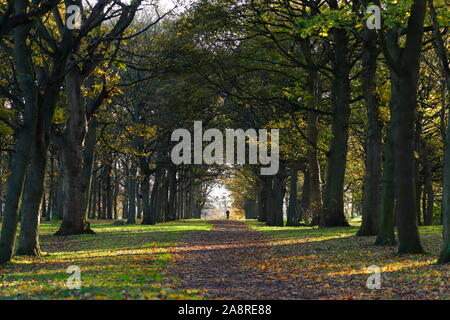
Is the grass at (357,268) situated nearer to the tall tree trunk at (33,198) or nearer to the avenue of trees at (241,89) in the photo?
the avenue of trees at (241,89)

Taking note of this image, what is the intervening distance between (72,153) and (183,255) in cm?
997

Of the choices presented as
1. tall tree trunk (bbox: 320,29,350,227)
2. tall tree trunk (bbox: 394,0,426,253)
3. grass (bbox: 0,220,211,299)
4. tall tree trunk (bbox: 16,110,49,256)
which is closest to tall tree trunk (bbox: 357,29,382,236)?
tall tree trunk (bbox: 320,29,350,227)

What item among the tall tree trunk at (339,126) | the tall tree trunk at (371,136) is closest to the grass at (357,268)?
the tall tree trunk at (371,136)

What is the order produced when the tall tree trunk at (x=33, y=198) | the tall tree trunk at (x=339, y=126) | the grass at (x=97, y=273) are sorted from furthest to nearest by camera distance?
the tall tree trunk at (x=339, y=126)
the tall tree trunk at (x=33, y=198)
the grass at (x=97, y=273)

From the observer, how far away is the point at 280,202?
147ft

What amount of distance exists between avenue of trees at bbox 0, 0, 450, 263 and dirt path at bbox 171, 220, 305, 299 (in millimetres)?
4422

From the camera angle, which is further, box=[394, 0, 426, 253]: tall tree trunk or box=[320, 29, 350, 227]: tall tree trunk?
box=[320, 29, 350, 227]: tall tree trunk

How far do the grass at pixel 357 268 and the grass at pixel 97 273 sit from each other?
10.4 feet

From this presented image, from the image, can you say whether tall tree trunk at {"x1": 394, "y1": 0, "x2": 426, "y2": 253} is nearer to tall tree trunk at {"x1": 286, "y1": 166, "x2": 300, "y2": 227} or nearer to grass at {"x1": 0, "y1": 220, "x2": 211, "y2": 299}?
grass at {"x1": 0, "y1": 220, "x2": 211, "y2": 299}

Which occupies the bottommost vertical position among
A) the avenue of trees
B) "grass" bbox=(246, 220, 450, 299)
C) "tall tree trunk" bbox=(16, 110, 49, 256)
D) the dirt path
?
the dirt path

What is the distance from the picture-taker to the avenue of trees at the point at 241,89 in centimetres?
1465

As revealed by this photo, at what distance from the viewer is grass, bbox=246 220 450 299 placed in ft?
32.3
